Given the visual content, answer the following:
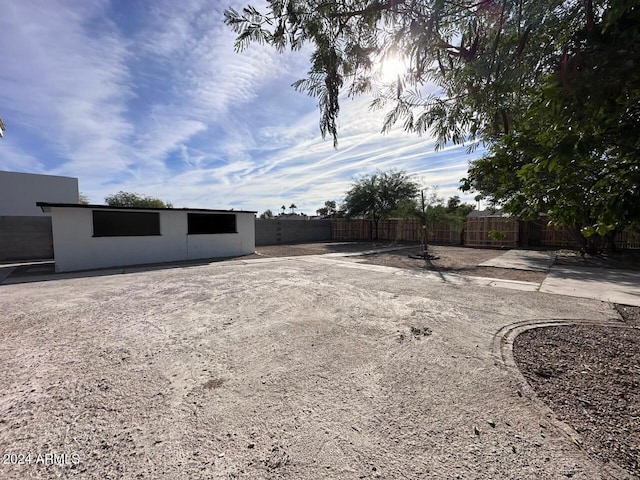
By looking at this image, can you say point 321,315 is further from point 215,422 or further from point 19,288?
point 19,288

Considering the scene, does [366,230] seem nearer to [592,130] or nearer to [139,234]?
[139,234]

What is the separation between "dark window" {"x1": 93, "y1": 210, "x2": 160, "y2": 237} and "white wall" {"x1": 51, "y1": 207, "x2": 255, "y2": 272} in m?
0.14

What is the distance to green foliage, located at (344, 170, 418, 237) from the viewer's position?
19500 mm

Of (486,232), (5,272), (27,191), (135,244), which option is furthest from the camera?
(486,232)

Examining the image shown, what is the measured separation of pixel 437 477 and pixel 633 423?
4.95 ft

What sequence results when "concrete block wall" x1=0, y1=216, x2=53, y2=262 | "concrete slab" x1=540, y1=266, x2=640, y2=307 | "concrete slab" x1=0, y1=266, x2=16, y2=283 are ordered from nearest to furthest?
"concrete slab" x1=540, y1=266, x2=640, y2=307 < "concrete slab" x1=0, y1=266, x2=16, y2=283 < "concrete block wall" x1=0, y1=216, x2=53, y2=262

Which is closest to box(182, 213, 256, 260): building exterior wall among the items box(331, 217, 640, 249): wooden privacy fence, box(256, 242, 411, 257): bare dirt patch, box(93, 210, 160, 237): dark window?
box(256, 242, 411, 257): bare dirt patch

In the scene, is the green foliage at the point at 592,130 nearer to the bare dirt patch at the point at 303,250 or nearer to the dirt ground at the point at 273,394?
the dirt ground at the point at 273,394

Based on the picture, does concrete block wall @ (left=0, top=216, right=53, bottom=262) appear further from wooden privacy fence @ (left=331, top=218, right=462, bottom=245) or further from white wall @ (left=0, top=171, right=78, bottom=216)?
wooden privacy fence @ (left=331, top=218, right=462, bottom=245)

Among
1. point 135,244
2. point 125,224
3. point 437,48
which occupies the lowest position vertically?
point 135,244

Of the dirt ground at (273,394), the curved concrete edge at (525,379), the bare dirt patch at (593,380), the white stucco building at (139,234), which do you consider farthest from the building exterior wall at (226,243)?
the bare dirt patch at (593,380)

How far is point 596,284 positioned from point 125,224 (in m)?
13.7

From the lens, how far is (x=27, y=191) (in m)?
14.3

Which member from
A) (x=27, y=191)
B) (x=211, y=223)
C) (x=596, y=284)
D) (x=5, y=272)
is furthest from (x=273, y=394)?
(x=27, y=191)
